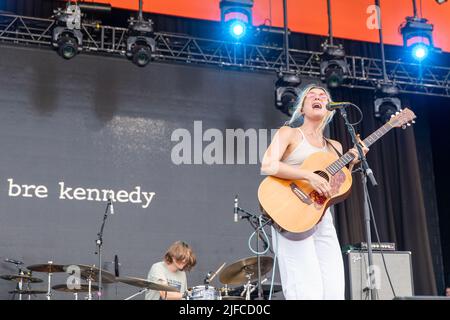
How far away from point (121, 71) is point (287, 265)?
17.3 feet

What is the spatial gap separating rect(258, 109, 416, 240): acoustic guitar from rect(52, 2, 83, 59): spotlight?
4.34 m

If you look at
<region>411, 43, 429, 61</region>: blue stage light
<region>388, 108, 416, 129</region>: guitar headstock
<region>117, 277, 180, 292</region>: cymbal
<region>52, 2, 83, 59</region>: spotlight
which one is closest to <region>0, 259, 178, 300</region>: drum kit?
<region>117, 277, 180, 292</region>: cymbal

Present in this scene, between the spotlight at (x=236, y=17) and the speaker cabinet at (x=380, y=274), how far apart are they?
3.14 m

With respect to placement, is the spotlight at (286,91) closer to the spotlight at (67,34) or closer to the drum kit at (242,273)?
the drum kit at (242,273)

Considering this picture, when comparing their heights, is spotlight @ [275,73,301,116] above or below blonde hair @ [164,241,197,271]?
above

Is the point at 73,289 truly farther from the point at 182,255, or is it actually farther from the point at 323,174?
the point at 323,174

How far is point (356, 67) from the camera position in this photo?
9.41 metres

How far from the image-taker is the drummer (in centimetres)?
619

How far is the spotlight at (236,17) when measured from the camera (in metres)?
7.94

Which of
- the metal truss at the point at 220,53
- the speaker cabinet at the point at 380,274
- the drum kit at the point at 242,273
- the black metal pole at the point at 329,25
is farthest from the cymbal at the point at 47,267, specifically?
the black metal pole at the point at 329,25

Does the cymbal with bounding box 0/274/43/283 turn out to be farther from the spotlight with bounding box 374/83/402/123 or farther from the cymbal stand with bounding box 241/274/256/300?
the spotlight with bounding box 374/83/402/123

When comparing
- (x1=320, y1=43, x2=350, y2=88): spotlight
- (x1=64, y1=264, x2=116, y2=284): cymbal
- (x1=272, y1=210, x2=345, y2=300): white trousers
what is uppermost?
(x1=320, y1=43, x2=350, y2=88): spotlight

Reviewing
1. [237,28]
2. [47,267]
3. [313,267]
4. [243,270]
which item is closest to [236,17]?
[237,28]
